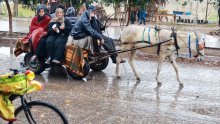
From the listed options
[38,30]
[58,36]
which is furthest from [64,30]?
[38,30]

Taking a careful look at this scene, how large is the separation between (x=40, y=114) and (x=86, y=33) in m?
5.37

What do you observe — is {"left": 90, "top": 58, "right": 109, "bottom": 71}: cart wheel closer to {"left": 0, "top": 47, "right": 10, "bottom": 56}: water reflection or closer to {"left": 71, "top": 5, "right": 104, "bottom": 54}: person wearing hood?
{"left": 71, "top": 5, "right": 104, "bottom": 54}: person wearing hood

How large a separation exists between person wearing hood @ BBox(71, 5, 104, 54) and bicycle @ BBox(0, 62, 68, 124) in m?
5.19

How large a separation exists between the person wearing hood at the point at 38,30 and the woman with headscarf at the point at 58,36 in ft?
0.83

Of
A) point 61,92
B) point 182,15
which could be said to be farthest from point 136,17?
point 61,92

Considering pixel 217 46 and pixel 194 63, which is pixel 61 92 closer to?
pixel 194 63

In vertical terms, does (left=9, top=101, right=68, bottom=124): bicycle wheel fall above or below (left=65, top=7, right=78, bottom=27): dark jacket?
below

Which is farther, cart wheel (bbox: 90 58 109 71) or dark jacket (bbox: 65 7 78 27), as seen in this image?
cart wheel (bbox: 90 58 109 71)

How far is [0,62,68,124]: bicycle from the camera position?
5.93 m

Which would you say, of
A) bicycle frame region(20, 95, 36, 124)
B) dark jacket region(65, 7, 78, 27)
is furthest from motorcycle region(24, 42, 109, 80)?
bicycle frame region(20, 95, 36, 124)

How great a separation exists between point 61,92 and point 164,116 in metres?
2.69

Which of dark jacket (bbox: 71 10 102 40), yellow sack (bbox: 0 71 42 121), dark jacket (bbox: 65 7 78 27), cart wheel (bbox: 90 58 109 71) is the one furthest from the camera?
cart wheel (bbox: 90 58 109 71)

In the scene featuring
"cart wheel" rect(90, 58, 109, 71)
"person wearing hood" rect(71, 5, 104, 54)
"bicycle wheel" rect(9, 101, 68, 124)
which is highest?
"person wearing hood" rect(71, 5, 104, 54)

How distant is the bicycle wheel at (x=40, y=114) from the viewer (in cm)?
595
